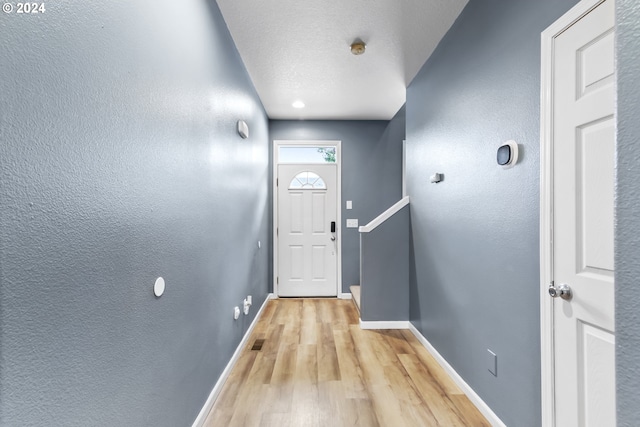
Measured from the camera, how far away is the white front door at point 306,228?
13.3 ft

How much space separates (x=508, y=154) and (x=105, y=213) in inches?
67.5

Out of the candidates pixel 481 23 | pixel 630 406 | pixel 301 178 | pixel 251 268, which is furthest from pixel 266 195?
pixel 630 406

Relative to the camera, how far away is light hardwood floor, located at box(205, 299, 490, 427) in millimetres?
1625

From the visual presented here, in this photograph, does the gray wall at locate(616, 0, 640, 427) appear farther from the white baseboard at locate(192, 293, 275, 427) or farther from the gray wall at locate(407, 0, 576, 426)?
the white baseboard at locate(192, 293, 275, 427)

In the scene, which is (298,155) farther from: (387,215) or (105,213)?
(105,213)

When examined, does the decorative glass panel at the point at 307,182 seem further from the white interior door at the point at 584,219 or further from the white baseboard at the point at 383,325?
the white interior door at the point at 584,219

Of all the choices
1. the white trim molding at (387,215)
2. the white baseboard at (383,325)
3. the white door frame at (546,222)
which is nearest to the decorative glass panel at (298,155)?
the white trim molding at (387,215)

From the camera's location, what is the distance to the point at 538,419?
127cm

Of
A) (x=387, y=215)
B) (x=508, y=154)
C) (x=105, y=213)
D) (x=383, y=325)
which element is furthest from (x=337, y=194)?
(x=105, y=213)

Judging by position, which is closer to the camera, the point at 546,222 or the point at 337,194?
the point at 546,222

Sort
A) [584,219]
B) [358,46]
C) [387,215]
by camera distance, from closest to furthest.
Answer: [584,219], [358,46], [387,215]

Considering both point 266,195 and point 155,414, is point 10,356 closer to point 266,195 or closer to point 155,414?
point 155,414

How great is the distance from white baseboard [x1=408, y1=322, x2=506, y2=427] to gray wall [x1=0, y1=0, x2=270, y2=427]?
160 centimetres

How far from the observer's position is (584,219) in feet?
3.55
